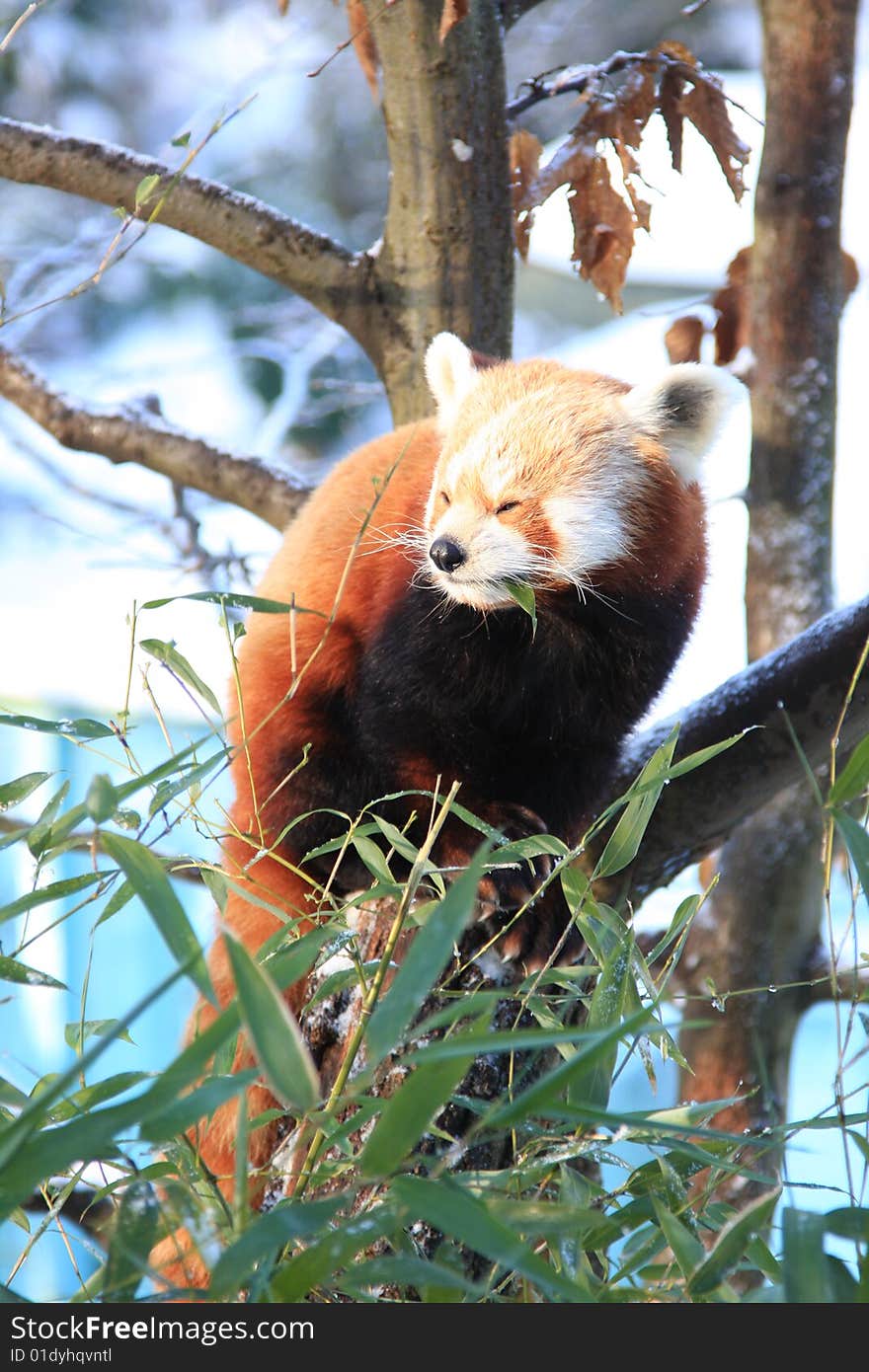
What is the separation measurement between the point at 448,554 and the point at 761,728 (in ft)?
1.65

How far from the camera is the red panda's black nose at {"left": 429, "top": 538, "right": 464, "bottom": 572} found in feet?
4.12

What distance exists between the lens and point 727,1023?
2125mm

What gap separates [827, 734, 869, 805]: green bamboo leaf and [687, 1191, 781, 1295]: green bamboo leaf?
0.84 ft

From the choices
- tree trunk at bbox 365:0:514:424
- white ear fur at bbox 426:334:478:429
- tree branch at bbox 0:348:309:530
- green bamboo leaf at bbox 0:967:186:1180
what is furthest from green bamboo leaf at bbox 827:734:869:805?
tree branch at bbox 0:348:309:530

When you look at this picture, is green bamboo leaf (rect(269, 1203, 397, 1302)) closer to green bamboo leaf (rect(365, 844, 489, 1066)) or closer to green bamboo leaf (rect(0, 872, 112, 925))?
green bamboo leaf (rect(365, 844, 489, 1066))

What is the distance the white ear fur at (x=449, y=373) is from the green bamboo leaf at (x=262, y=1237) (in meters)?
1.14

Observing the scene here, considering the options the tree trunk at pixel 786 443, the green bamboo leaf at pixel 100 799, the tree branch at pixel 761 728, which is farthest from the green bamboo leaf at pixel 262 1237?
the tree trunk at pixel 786 443

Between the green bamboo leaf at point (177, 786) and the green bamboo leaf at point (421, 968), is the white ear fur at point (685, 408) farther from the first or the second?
the green bamboo leaf at point (421, 968)

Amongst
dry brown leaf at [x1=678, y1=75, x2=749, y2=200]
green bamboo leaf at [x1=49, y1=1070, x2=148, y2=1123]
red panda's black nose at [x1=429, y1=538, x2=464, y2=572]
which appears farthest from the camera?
dry brown leaf at [x1=678, y1=75, x2=749, y2=200]

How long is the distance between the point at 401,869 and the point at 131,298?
4605mm

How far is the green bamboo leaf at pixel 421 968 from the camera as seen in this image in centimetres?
55
